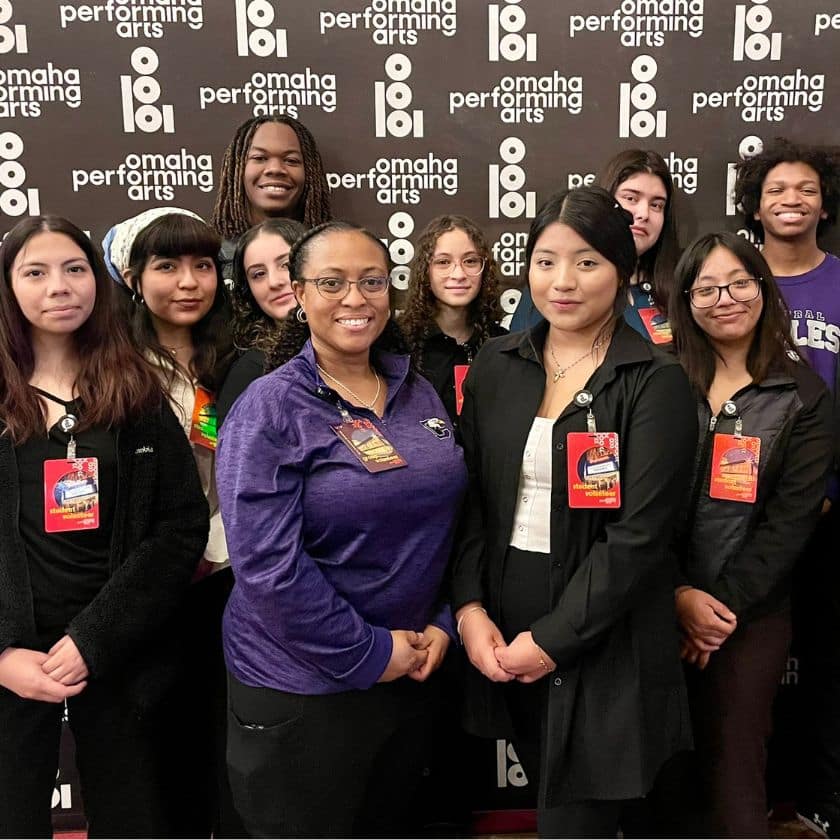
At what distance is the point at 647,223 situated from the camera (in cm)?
259

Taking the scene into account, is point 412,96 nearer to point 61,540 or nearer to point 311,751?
point 61,540

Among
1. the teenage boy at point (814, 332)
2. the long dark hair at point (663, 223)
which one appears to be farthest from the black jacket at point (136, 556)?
the teenage boy at point (814, 332)

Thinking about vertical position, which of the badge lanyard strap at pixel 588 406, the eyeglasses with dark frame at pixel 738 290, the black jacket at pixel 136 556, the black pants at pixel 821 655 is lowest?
the black pants at pixel 821 655

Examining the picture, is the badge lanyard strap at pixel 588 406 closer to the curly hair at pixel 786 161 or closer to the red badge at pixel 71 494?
the red badge at pixel 71 494

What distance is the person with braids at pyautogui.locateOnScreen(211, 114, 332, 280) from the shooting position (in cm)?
267

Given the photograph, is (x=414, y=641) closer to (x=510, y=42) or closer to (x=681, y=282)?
(x=681, y=282)

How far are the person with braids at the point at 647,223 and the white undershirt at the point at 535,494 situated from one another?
1007mm

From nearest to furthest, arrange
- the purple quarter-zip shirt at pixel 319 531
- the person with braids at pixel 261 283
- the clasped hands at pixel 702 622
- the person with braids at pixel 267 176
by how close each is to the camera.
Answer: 1. the purple quarter-zip shirt at pixel 319 531
2. the clasped hands at pixel 702 622
3. the person with braids at pixel 261 283
4. the person with braids at pixel 267 176

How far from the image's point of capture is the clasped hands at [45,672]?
1674mm

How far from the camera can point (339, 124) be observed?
2.84 m

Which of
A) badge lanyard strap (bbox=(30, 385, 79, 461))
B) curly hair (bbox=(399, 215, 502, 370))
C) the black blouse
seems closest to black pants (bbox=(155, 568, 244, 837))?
the black blouse

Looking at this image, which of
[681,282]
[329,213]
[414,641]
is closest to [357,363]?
[414,641]

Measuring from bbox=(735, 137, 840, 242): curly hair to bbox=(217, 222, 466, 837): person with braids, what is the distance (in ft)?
5.78

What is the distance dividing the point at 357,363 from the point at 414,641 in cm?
62
